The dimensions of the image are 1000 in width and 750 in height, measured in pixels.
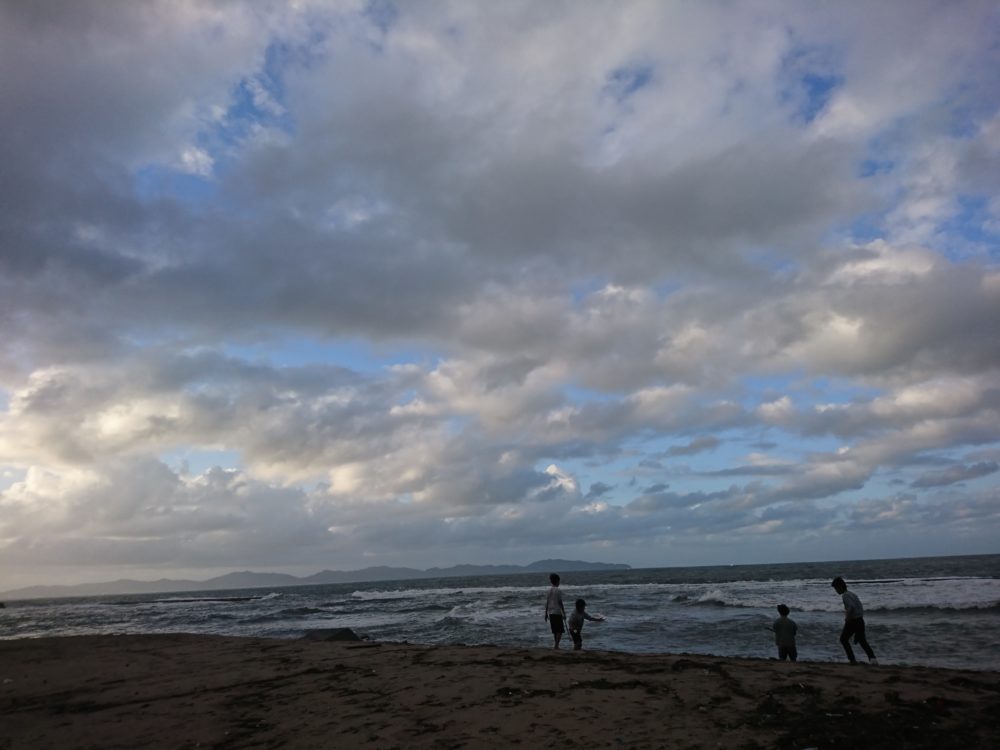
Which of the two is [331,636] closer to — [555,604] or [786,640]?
[555,604]

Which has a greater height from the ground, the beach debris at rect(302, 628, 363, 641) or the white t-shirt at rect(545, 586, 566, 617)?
the white t-shirt at rect(545, 586, 566, 617)

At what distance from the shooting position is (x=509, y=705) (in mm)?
7781

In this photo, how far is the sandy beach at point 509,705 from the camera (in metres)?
6.39

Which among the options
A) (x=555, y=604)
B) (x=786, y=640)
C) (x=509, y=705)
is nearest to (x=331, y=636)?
(x=555, y=604)

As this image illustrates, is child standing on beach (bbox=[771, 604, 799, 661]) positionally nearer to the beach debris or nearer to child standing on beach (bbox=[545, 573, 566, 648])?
child standing on beach (bbox=[545, 573, 566, 648])

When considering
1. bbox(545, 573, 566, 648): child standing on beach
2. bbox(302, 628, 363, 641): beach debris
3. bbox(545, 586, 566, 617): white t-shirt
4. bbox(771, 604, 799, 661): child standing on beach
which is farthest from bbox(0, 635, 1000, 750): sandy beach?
bbox(302, 628, 363, 641): beach debris

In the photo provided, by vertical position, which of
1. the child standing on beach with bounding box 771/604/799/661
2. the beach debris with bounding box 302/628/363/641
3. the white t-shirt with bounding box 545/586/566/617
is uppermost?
the white t-shirt with bounding box 545/586/566/617

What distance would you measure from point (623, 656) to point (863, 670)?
389cm

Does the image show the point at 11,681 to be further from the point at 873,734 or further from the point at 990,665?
the point at 990,665

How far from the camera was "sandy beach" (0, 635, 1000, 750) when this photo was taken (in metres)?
6.39

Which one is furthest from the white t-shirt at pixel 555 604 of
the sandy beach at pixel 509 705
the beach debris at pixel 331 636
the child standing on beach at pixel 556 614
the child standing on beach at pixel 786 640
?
the beach debris at pixel 331 636

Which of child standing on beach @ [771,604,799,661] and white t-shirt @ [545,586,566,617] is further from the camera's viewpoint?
white t-shirt @ [545,586,566,617]

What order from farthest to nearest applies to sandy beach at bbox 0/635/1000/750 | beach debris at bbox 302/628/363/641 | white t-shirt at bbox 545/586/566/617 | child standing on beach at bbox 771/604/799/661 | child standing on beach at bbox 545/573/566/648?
1. beach debris at bbox 302/628/363/641
2. white t-shirt at bbox 545/586/566/617
3. child standing on beach at bbox 545/573/566/648
4. child standing on beach at bbox 771/604/799/661
5. sandy beach at bbox 0/635/1000/750

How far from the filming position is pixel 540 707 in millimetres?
7605
